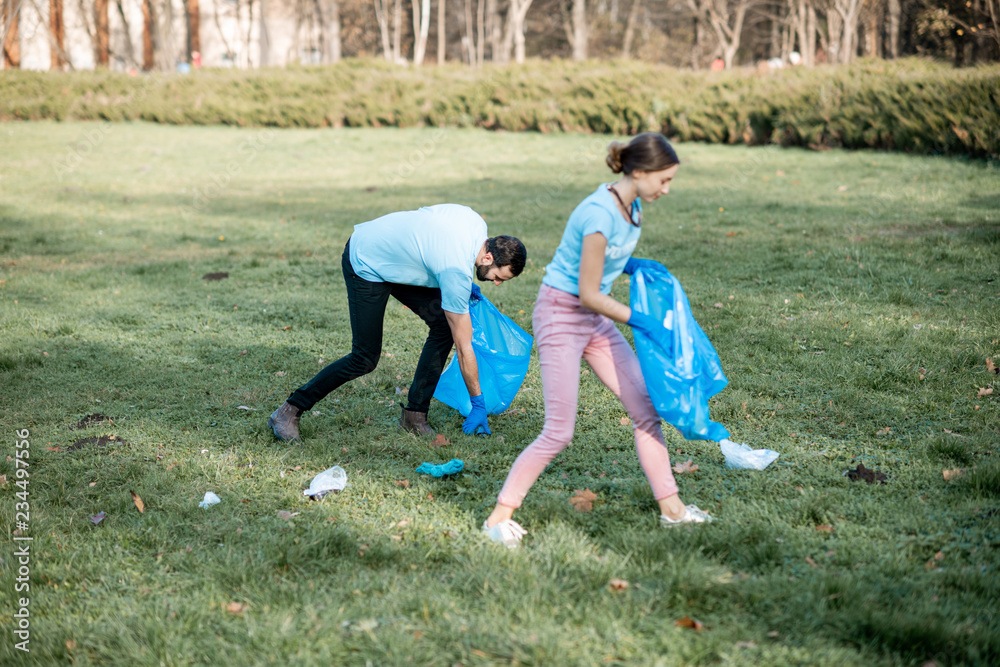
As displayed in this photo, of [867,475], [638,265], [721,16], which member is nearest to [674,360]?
[638,265]

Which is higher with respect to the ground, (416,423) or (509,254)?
(509,254)

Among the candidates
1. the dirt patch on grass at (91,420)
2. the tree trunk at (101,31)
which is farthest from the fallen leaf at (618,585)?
the tree trunk at (101,31)

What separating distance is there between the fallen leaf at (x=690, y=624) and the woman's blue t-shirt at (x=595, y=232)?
4.35 ft

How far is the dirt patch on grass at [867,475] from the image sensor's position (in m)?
3.85

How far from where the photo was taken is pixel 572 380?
10.3ft

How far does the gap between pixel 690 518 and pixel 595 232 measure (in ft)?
4.85

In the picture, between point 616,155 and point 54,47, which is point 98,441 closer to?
point 616,155

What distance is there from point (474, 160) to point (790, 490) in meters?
14.7

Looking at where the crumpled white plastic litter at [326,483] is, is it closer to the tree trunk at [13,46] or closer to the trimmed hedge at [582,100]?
the trimmed hedge at [582,100]

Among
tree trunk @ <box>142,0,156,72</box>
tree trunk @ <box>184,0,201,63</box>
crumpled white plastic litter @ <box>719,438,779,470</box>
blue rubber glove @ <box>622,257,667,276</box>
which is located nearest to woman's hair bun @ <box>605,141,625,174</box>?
blue rubber glove @ <box>622,257,667,276</box>

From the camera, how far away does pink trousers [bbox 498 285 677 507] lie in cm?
313

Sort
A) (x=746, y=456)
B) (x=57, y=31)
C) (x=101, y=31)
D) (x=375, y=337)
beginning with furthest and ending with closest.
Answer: (x=101, y=31) < (x=57, y=31) < (x=375, y=337) < (x=746, y=456)

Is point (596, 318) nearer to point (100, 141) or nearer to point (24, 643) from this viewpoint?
point (24, 643)

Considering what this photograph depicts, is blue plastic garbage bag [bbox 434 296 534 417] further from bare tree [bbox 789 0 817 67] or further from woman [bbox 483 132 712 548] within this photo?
bare tree [bbox 789 0 817 67]
